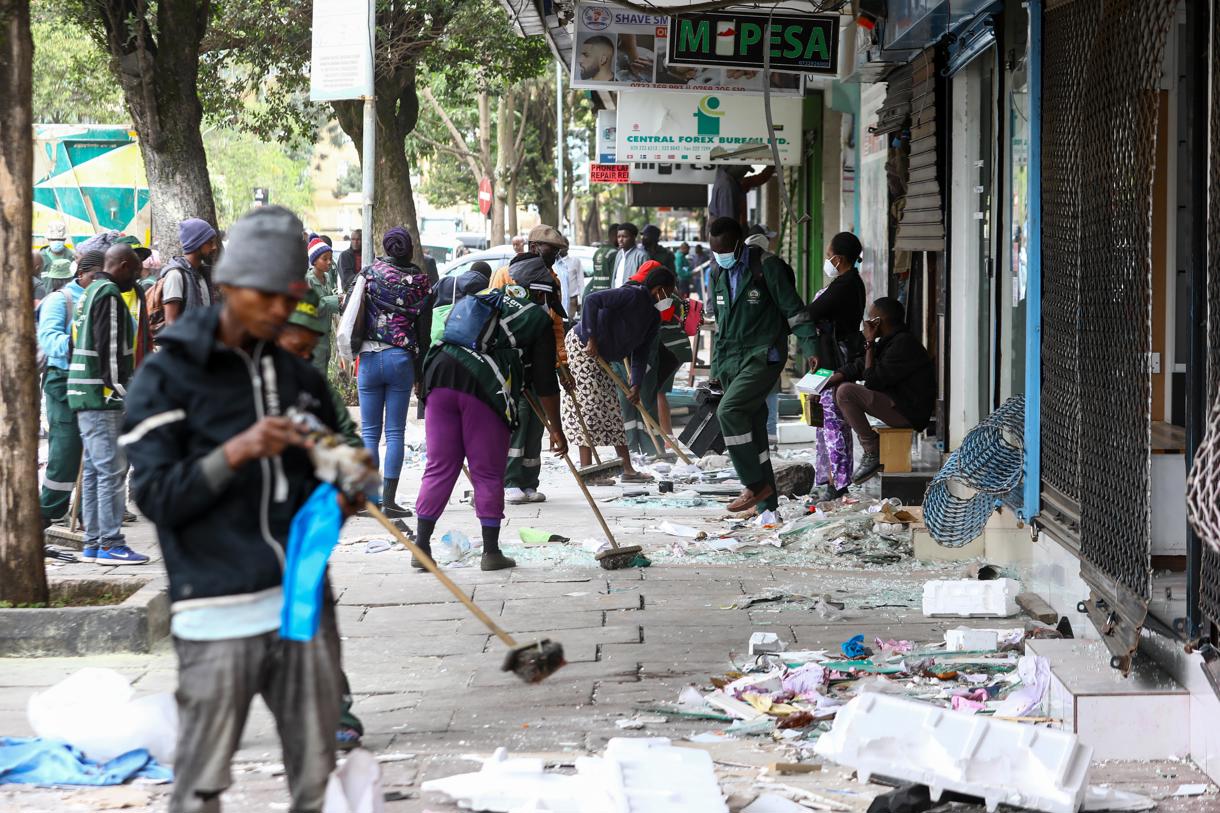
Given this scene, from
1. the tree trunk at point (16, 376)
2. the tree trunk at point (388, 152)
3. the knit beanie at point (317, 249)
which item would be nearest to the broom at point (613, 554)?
the tree trunk at point (16, 376)

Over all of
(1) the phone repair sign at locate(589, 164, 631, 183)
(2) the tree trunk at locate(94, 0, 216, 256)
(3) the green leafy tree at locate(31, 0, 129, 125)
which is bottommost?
A: (2) the tree trunk at locate(94, 0, 216, 256)

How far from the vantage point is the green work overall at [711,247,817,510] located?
10195 millimetres

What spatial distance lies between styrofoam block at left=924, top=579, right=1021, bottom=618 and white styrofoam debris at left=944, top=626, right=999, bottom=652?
0.68 metres

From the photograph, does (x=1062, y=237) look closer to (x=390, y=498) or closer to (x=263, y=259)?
(x=263, y=259)

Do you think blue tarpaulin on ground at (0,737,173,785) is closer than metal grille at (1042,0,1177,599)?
Yes

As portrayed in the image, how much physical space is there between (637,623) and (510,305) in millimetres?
2094

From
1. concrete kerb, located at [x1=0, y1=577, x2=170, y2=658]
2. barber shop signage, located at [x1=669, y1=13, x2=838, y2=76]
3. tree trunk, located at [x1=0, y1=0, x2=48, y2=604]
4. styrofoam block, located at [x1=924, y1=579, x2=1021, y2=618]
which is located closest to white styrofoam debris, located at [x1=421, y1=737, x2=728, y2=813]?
concrete kerb, located at [x1=0, y1=577, x2=170, y2=658]

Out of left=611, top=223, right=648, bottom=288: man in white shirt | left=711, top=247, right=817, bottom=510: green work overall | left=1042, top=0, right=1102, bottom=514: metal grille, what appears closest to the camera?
left=1042, top=0, right=1102, bottom=514: metal grille

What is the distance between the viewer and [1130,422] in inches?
219

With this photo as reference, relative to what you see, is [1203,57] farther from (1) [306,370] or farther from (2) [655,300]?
(2) [655,300]

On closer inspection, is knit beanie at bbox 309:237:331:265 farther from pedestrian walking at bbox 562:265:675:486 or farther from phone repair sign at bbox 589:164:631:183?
phone repair sign at bbox 589:164:631:183

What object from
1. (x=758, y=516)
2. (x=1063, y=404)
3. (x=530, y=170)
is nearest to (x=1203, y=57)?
(x=1063, y=404)

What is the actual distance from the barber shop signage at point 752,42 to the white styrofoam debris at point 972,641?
5797 millimetres

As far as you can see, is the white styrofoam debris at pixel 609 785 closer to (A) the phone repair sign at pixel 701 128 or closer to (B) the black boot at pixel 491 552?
(B) the black boot at pixel 491 552
